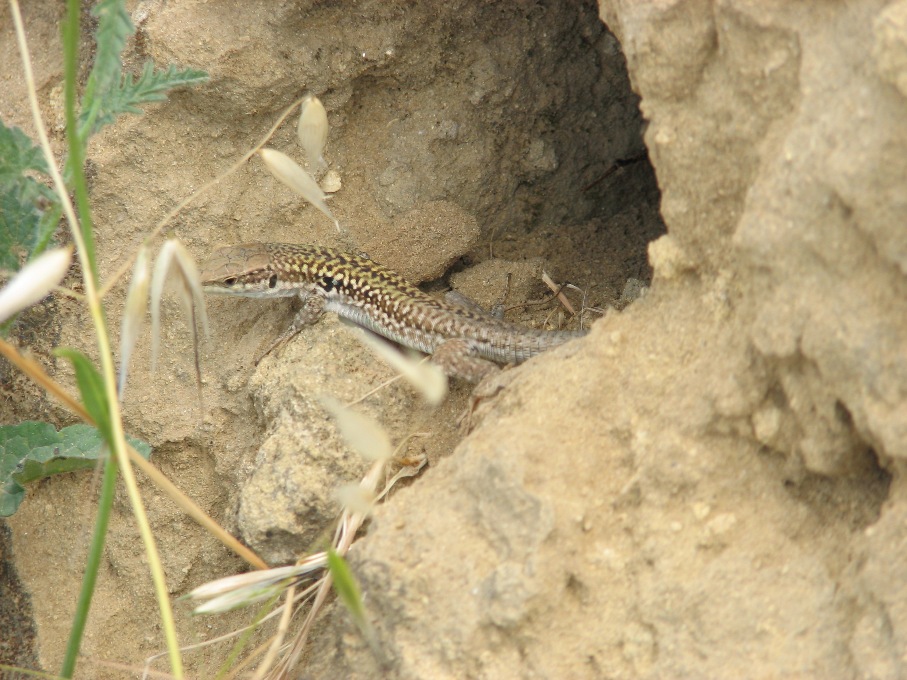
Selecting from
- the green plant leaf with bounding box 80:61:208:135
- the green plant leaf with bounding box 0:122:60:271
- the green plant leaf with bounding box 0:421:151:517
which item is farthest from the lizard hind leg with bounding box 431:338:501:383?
the green plant leaf with bounding box 0:122:60:271

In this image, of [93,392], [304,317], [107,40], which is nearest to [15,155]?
[107,40]

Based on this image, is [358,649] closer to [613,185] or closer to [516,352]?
[516,352]

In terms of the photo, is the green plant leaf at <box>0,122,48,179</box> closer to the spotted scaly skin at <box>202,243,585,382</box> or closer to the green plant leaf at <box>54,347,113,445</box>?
the green plant leaf at <box>54,347,113,445</box>

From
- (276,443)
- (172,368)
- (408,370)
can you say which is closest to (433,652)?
(408,370)

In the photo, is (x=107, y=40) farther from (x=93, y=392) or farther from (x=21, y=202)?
(x=93, y=392)

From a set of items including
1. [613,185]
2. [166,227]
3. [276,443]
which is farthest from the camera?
[613,185]

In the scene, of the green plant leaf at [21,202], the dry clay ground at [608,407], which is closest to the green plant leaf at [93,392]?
the green plant leaf at [21,202]

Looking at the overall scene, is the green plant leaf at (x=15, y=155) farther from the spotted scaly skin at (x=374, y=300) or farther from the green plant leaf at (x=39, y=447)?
the spotted scaly skin at (x=374, y=300)
